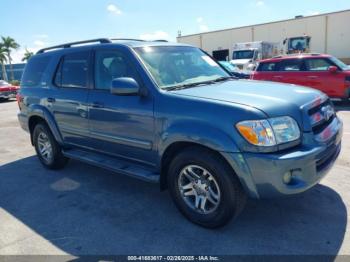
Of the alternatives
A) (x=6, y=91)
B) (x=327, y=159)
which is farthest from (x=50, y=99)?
(x=6, y=91)

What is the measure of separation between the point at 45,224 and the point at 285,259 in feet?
8.18

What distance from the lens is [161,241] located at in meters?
3.17

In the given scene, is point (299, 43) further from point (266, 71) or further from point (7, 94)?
point (7, 94)

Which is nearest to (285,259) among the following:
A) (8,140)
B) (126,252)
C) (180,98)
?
(126,252)

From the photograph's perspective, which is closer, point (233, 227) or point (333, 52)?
point (233, 227)

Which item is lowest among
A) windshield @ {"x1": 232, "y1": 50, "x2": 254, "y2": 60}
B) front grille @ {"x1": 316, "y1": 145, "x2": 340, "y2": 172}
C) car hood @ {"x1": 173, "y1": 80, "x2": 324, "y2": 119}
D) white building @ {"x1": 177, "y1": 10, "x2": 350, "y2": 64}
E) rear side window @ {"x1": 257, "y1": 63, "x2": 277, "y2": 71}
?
front grille @ {"x1": 316, "y1": 145, "x2": 340, "y2": 172}

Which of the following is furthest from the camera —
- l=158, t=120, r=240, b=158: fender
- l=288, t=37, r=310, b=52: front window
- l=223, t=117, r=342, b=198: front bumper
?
l=288, t=37, r=310, b=52: front window

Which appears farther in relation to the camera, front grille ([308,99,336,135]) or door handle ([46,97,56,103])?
door handle ([46,97,56,103])

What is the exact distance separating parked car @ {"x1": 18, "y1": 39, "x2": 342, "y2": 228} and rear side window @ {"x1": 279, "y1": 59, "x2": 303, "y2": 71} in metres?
7.14

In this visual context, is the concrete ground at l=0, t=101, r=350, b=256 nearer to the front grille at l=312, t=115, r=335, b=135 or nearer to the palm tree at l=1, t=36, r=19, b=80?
the front grille at l=312, t=115, r=335, b=135

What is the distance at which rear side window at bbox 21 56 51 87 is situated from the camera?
5.27 meters

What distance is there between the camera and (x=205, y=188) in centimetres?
328

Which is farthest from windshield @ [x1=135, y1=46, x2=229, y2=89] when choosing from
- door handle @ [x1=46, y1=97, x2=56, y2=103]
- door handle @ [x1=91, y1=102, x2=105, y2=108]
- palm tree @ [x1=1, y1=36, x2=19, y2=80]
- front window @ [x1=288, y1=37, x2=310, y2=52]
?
palm tree @ [x1=1, y1=36, x2=19, y2=80]

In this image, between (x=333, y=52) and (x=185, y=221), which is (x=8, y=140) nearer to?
(x=185, y=221)
